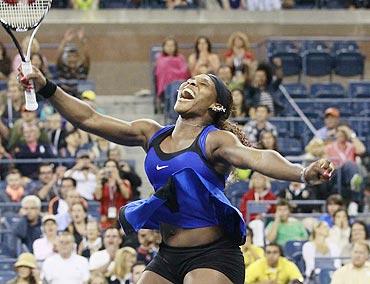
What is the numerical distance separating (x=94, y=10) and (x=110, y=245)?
840 cm

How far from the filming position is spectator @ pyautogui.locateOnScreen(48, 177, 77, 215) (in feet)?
43.7

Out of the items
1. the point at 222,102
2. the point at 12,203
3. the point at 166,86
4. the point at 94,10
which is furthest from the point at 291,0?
the point at 222,102

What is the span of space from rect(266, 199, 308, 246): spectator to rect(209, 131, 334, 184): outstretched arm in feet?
18.4

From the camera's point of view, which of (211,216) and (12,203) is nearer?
(211,216)

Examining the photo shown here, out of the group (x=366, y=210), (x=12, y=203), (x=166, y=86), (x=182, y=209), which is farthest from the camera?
(x=166, y=86)

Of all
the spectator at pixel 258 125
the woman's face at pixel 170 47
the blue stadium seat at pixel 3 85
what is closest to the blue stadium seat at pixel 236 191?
the spectator at pixel 258 125

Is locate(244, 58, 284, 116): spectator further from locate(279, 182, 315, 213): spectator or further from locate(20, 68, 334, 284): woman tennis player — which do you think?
locate(20, 68, 334, 284): woman tennis player

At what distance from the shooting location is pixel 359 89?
58.9ft

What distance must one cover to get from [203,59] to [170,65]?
0.44 m

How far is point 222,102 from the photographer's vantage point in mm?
7621

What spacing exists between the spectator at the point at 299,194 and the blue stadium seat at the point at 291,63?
441cm

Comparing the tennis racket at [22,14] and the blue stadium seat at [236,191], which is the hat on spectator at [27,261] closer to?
the blue stadium seat at [236,191]

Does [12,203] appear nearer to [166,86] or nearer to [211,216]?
[166,86]

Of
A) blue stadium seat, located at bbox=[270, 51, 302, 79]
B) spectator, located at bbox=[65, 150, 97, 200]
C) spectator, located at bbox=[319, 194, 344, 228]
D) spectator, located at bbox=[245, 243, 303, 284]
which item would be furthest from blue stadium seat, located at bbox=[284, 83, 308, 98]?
spectator, located at bbox=[245, 243, 303, 284]
